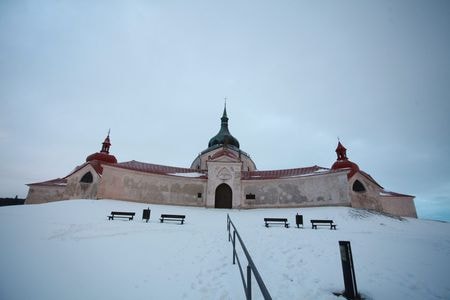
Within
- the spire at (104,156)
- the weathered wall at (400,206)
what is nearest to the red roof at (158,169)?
the spire at (104,156)

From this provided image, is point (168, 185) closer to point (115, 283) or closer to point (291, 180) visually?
point (291, 180)

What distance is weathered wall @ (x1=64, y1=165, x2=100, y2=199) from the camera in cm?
2281

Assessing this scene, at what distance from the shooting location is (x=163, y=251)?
7.73m

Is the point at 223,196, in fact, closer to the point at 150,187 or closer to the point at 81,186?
the point at 150,187

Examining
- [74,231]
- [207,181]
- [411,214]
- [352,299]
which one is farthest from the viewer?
[411,214]

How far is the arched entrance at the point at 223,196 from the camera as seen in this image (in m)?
26.4

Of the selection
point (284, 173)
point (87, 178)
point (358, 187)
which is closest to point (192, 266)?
point (358, 187)

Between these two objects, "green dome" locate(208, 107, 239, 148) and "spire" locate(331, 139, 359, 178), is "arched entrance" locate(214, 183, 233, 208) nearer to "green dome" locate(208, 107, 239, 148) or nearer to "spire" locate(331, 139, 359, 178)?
"green dome" locate(208, 107, 239, 148)

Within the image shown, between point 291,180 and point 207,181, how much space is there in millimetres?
10256

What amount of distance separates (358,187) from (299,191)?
591 centimetres

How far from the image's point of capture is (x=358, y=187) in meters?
22.6

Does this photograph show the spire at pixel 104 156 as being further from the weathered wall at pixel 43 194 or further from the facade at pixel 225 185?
the weathered wall at pixel 43 194

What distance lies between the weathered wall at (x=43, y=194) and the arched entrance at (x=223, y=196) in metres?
23.6

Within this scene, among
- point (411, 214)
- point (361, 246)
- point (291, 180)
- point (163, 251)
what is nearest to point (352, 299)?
point (361, 246)
